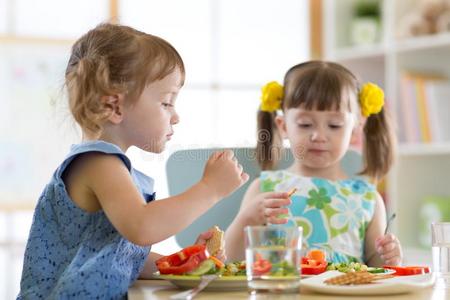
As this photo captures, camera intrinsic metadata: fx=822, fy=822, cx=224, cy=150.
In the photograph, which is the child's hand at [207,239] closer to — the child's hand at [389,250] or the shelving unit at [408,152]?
the child's hand at [389,250]

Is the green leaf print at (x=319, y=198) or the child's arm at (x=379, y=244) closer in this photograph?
the child's arm at (x=379, y=244)

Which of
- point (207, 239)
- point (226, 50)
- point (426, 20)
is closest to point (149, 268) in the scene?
point (207, 239)

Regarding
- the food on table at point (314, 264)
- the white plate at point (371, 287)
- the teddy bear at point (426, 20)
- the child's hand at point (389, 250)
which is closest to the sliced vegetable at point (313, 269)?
the food on table at point (314, 264)

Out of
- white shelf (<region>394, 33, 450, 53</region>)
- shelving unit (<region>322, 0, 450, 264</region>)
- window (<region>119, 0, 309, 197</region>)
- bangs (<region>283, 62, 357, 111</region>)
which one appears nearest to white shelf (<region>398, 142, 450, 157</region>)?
shelving unit (<region>322, 0, 450, 264</region>)

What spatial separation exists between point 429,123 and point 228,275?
89.7 inches

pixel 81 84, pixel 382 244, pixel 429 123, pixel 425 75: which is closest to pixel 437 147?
pixel 429 123

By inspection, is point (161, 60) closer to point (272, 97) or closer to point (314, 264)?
point (314, 264)

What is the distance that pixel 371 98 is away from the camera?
2.14 m

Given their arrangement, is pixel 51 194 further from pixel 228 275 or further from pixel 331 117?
pixel 331 117

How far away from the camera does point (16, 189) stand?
375cm

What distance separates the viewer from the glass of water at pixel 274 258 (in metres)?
1.07

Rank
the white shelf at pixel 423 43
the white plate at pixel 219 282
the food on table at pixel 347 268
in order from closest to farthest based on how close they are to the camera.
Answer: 1. the white plate at pixel 219 282
2. the food on table at pixel 347 268
3. the white shelf at pixel 423 43

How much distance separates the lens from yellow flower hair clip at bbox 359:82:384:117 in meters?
2.13

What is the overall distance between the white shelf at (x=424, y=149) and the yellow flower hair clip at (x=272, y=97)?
1.34 m
